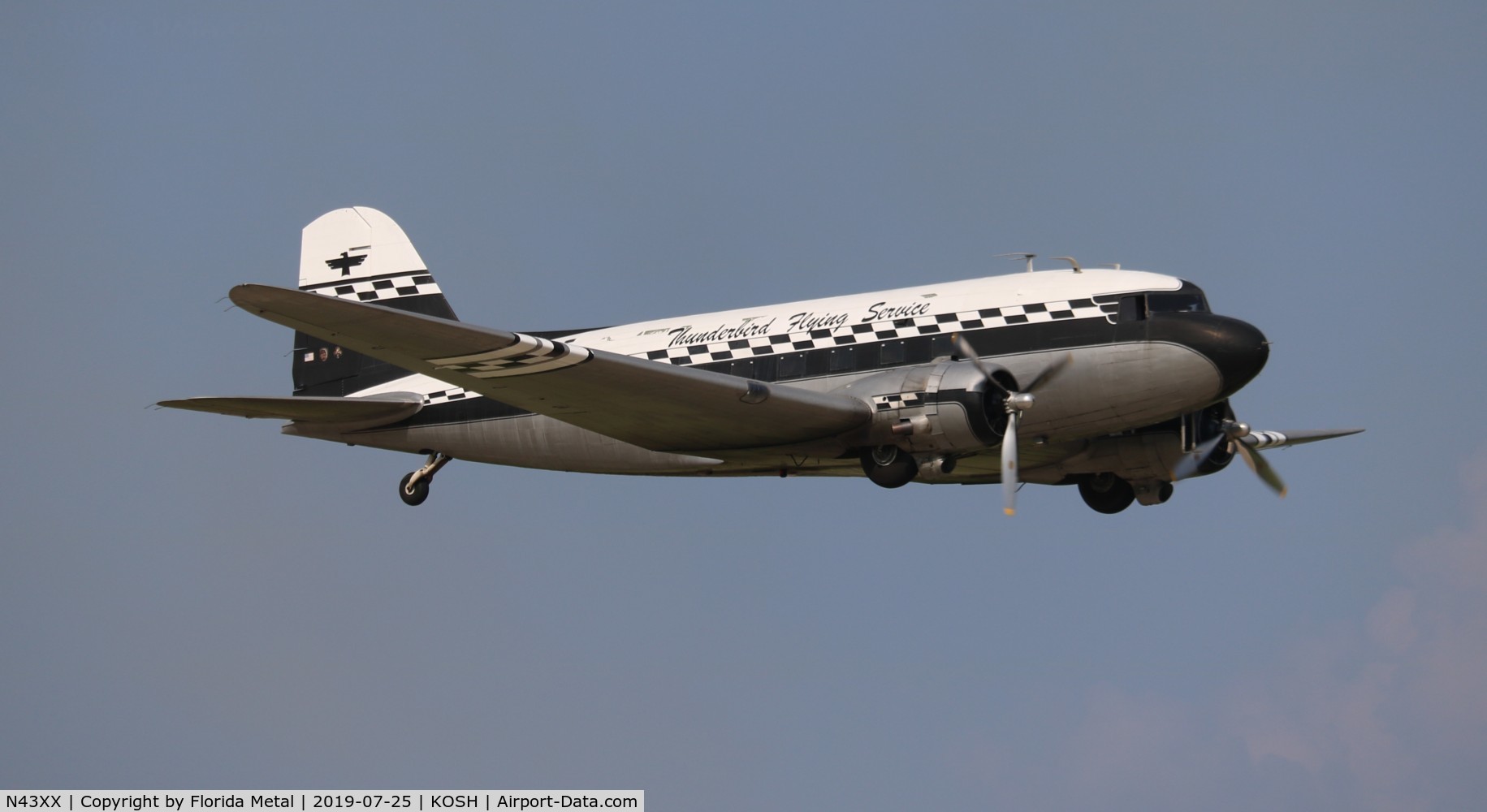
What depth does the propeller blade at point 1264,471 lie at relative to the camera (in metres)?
27.6

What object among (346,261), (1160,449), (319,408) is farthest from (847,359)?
(346,261)

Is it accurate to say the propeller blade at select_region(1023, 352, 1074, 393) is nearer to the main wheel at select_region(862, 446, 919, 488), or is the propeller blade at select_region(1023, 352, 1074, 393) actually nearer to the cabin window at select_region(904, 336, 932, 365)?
the cabin window at select_region(904, 336, 932, 365)

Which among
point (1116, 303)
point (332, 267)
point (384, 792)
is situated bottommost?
point (384, 792)

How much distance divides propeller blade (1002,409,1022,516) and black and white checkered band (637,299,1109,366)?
5.59 feet

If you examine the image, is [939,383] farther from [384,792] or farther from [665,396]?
[384,792]

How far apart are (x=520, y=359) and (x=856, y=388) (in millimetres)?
5069

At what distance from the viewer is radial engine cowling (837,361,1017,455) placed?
2302cm

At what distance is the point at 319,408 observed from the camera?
27.2 metres

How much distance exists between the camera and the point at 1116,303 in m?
23.9

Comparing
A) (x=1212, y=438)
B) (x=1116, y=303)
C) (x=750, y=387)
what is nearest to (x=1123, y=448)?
(x=1212, y=438)

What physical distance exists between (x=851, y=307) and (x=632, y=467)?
458 centimetres

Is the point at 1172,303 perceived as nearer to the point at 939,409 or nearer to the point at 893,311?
the point at 939,409

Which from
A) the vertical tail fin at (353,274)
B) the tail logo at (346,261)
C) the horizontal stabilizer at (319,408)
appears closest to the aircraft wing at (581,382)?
the horizontal stabilizer at (319,408)

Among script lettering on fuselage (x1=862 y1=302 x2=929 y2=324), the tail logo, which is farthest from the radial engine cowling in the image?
the tail logo
